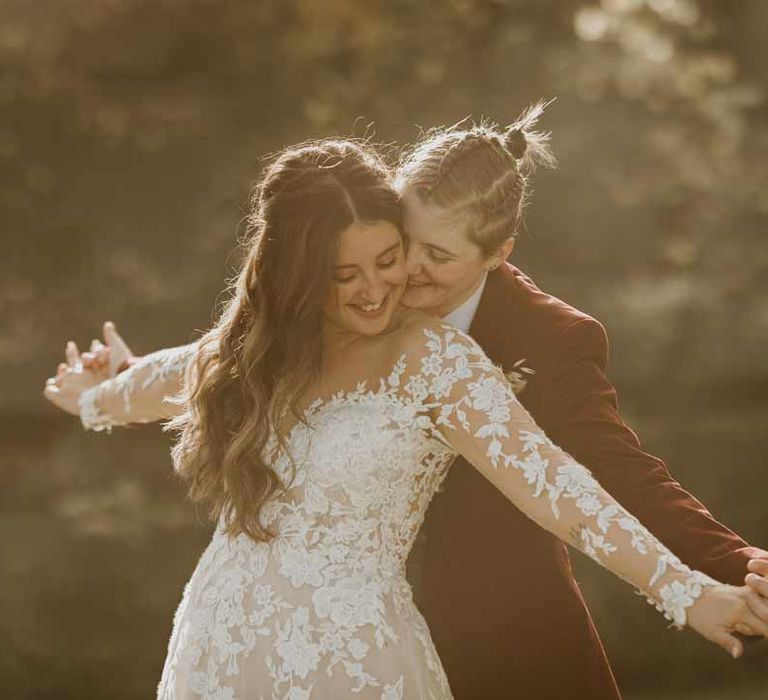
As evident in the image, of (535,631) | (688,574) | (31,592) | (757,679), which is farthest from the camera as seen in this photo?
(757,679)

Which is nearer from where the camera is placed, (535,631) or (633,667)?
(535,631)

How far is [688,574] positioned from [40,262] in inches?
155

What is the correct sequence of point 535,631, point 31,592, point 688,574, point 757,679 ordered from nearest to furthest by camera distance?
1. point 688,574
2. point 535,631
3. point 31,592
4. point 757,679

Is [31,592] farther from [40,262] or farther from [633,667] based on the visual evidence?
[633,667]

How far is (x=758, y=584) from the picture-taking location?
167 centimetres

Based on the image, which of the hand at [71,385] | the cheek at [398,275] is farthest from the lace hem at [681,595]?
the hand at [71,385]

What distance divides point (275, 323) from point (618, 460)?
595mm

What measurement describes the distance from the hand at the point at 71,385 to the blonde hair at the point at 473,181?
2.91 feet

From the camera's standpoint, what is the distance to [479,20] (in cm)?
516

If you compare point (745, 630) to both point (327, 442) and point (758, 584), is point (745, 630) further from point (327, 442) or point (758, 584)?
point (327, 442)

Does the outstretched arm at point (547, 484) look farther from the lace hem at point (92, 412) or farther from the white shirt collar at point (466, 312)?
the lace hem at point (92, 412)

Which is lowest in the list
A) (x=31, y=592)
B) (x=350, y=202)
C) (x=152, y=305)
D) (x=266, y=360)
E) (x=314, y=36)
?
(x=266, y=360)

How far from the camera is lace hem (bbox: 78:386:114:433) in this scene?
251cm

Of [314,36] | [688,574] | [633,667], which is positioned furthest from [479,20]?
[688,574]
